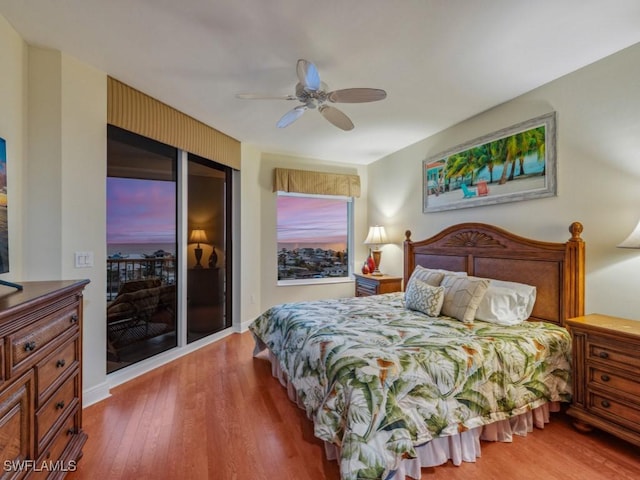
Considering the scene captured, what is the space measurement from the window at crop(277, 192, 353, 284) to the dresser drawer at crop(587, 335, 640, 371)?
11.5 ft

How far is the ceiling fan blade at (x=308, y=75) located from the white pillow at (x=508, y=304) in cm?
218

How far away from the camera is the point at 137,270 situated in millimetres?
2957

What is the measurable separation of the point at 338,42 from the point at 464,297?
7.17 feet

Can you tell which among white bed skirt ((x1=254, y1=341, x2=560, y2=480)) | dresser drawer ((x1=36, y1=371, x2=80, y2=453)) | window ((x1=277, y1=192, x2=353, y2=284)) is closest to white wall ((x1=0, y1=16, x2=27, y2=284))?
dresser drawer ((x1=36, y1=371, x2=80, y2=453))

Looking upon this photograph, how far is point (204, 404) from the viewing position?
2.34 m

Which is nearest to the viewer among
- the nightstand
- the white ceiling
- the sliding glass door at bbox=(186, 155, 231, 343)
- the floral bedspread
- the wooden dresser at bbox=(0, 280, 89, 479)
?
the wooden dresser at bbox=(0, 280, 89, 479)

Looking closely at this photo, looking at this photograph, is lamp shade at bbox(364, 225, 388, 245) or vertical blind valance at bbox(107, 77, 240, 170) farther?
lamp shade at bbox(364, 225, 388, 245)

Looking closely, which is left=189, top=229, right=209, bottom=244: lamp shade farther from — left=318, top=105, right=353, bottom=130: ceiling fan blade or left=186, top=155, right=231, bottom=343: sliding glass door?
left=318, top=105, right=353, bottom=130: ceiling fan blade

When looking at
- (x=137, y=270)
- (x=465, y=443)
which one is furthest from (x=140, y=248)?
(x=465, y=443)

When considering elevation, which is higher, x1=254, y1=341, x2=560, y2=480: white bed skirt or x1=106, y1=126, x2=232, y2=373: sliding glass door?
x1=106, y1=126, x2=232, y2=373: sliding glass door

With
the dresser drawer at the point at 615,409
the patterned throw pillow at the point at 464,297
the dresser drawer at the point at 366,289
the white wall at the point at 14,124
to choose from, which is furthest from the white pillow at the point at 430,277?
the white wall at the point at 14,124

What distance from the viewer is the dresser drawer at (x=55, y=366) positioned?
52.0 inches

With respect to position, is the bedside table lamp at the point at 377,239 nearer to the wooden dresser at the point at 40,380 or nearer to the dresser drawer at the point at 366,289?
the dresser drawer at the point at 366,289

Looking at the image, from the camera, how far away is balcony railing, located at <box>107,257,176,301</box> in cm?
271
